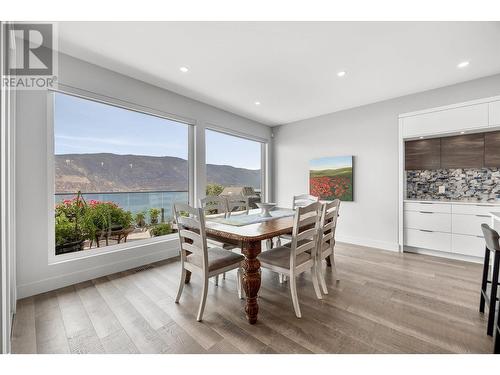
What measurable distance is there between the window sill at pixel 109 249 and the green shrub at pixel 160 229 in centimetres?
11

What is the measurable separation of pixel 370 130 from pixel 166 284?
163 inches

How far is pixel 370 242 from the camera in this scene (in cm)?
398

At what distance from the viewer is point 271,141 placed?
5484mm

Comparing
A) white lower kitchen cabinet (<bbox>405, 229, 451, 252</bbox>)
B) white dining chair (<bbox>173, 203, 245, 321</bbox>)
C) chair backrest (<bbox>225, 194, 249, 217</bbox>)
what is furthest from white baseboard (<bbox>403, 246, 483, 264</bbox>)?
white dining chair (<bbox>173, 203, 245, 321</bbox>)

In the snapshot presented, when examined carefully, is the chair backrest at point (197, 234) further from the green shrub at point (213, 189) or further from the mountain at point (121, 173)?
the green shrub at point (213, 189)

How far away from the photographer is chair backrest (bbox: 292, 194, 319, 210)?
3476 millimetres

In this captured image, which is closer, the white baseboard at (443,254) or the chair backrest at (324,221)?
the chair backrest at (324,221)

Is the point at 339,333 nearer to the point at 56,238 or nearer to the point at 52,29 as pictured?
the point at 56,238

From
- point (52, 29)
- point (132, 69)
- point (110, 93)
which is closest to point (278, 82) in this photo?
point (132, 69)

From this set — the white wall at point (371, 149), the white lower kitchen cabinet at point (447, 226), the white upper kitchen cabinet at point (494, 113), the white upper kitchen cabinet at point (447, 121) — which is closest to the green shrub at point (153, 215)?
the white wall at point (371, 149)

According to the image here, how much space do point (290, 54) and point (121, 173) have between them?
2.75m

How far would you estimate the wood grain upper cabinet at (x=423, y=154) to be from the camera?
3535 mm
